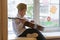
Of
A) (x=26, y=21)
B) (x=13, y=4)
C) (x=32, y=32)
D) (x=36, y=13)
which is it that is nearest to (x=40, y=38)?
(x=32, y=32)

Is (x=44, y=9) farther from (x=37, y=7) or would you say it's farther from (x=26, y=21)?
(x=26, y=21)

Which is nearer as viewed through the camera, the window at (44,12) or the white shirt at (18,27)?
the white shirt at (18,27)

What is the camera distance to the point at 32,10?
2436 mm

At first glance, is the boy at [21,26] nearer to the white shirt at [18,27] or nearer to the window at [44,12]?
the white shirt at [18,27]

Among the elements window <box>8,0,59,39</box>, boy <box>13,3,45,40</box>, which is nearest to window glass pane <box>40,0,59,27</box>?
window <box>8,0,59,39</box>

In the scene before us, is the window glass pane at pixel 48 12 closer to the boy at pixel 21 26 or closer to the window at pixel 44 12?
the window at pixel 44 12

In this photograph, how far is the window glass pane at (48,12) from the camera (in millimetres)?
2469

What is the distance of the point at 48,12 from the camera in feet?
8.16

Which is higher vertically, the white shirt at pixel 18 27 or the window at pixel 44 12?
the window at pixel 44 12

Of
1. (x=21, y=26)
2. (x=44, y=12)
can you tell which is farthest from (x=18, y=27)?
(x=44, y=12)

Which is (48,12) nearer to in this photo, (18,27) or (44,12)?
(44,12)

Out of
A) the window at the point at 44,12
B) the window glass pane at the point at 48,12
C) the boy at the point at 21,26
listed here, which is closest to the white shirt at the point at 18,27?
the boy at the point at 21,26

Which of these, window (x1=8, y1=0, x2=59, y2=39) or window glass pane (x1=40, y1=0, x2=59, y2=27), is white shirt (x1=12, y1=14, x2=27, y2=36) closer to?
window (x1=8, y1=0, x2=59, y2=39)

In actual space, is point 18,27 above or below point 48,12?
below
